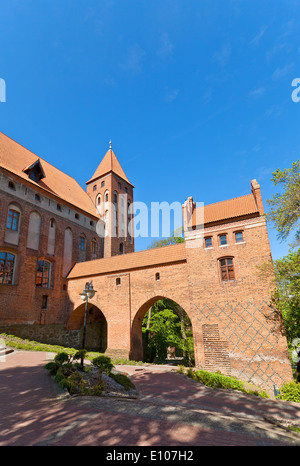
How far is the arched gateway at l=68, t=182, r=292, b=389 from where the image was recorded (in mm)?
12742

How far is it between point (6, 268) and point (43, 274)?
331cm

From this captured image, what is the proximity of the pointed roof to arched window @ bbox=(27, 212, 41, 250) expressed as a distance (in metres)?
13.2

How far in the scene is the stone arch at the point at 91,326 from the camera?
20.7m

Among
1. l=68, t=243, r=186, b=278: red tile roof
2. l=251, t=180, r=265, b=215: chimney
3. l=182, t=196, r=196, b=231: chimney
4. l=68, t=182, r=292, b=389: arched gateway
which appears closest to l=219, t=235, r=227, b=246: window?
l=68, t=182, r=292, b=389: arched gateway

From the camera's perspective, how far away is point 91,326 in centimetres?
2275

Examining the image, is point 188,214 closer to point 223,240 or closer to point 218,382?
point 223,240

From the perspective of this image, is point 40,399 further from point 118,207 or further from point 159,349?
point 118,207

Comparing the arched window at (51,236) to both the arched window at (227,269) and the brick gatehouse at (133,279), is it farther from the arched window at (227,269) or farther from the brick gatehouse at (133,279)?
the arched window at (227,269)

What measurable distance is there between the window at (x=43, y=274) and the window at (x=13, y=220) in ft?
11.5

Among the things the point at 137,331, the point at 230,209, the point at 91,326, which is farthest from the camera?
the point at 91,326

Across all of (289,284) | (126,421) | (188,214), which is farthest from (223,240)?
(126,421)

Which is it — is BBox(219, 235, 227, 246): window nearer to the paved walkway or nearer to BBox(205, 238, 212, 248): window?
BBox(205, 238, 212, 248): window

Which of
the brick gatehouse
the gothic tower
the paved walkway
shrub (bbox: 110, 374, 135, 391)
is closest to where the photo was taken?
the paved walkway
